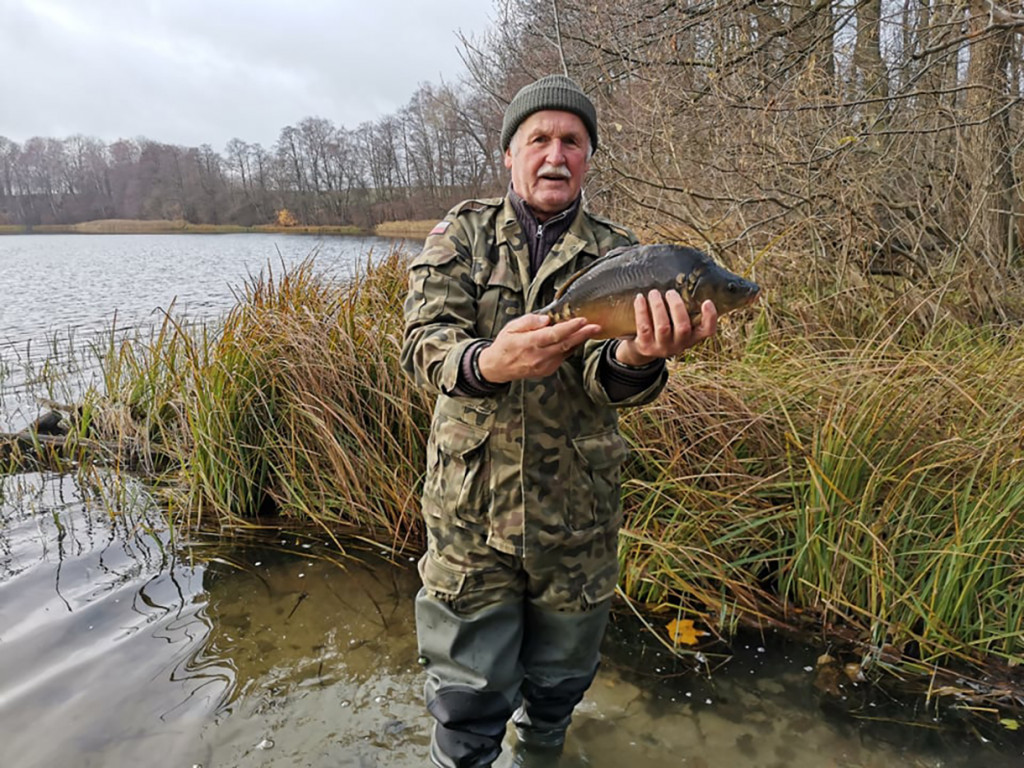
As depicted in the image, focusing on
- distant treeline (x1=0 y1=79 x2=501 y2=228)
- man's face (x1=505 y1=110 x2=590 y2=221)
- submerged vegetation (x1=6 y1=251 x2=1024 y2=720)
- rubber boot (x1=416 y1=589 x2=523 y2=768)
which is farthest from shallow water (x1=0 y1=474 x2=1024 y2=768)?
distant treeline (x1=0 y1=79 x2=501 y2=228)

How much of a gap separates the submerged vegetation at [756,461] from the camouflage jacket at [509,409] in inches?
61.1

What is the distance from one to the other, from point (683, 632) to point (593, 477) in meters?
1.74

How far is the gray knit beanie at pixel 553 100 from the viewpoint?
1879 mm

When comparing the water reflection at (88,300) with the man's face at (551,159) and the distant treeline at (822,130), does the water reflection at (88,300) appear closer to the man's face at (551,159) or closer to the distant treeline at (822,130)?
the distant treeline at (822,130)

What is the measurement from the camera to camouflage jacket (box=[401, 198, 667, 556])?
74.2 inches

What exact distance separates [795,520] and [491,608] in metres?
2.12

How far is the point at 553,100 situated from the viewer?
1873 mm

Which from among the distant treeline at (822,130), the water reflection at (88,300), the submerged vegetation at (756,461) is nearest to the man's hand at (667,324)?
the submerged vegetation at (756,461)

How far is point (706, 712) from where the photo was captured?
2.82 metres

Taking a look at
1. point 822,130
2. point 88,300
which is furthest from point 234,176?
point 822,130

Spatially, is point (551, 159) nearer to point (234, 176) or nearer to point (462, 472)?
point (462, 472)

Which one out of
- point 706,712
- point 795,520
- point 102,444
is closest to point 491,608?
point 706,712

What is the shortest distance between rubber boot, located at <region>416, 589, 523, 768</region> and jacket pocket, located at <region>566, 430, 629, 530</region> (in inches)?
13.8

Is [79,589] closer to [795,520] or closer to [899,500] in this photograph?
[795,520]
